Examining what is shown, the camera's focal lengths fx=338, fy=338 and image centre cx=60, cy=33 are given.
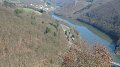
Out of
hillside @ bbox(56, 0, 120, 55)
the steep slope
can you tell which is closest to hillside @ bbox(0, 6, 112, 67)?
the steep slope

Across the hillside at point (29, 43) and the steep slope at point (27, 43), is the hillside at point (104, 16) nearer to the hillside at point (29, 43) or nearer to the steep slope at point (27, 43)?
the hillside at point (29, 43)

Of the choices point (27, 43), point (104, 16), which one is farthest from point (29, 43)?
point (104, 16)

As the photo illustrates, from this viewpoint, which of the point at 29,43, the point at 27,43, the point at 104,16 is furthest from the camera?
the point at 104,16

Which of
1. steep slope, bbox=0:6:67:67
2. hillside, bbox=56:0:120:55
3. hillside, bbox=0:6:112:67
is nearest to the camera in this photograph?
hillside, bbox=0:6:112:67

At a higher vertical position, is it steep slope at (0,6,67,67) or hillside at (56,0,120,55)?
steep slope at (0,6,67,67)

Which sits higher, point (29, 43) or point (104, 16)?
point (29, 43)

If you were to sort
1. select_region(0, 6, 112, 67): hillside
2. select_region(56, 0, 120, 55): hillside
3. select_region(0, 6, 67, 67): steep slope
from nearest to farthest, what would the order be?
select_region(0, 6, 112, 67): hillside < select_region(0, 6, 67, 67): steep slope < select_region(56, 0, 120, 55): hillside

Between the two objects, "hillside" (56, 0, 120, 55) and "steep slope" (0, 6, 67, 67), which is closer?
"steep slope" (0, 6, 67, 67)

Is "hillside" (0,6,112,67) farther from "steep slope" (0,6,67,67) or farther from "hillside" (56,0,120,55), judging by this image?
"hillside" (56,0,120,55)

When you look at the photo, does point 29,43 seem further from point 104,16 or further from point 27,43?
point 104,16

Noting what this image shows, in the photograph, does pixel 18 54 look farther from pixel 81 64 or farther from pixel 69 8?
pixel 69 8

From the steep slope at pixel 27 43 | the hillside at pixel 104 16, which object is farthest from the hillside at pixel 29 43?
the hillside at pixel 104 16

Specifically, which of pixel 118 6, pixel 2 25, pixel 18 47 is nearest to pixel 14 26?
pixel 2 25
